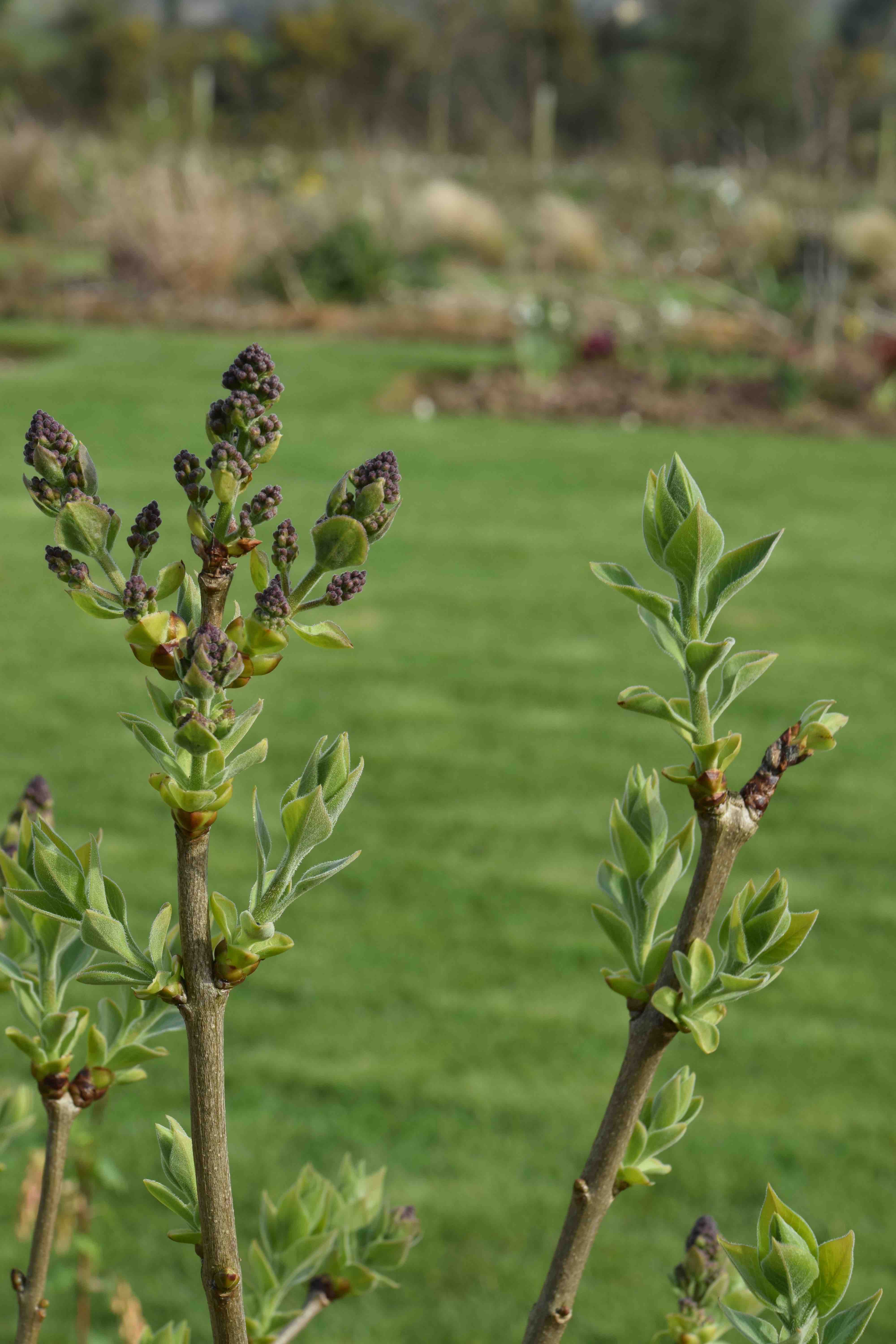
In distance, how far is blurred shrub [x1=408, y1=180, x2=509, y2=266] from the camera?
26.0m

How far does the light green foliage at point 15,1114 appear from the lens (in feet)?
3.77

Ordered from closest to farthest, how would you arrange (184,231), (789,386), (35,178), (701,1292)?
(701,1292)
(789,386)
(184,231)
(35,178)

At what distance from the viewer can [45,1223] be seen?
35.9 inches

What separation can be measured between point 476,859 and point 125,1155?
6.25 feet

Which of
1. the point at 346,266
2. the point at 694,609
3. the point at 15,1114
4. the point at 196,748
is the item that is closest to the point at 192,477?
the point at 196,748

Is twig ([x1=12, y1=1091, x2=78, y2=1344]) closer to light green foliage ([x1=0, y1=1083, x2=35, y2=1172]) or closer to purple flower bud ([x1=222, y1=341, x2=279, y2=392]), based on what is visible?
light green foliage ([x1=0, y1=1083, x2=35, y2=1172])

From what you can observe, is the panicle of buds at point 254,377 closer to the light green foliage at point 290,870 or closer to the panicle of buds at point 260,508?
the panicle of buds at point 260,508

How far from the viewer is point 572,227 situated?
83.7ft

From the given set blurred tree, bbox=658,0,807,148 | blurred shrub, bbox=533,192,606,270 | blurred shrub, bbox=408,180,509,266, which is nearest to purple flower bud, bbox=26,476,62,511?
blurred shrub, bbox=533,192,606,270

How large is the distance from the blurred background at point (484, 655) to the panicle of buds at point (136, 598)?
0.91 metres

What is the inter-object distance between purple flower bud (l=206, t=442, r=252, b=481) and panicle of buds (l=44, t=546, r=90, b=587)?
8cm

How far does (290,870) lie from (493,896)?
4248 millimetres

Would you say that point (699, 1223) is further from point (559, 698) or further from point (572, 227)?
point (572, 227)

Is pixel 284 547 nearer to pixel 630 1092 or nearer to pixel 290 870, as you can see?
pixel 290 870
